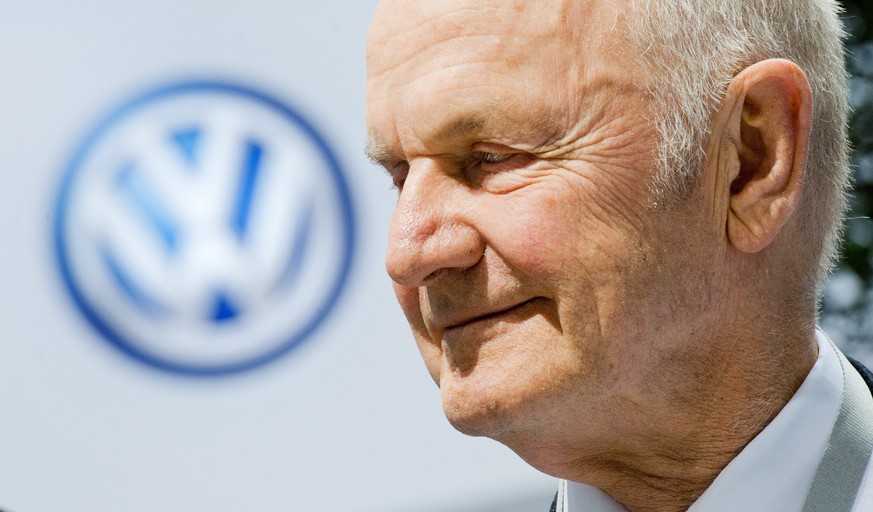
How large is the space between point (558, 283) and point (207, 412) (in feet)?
5.26

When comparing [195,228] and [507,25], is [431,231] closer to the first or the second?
[507,25]

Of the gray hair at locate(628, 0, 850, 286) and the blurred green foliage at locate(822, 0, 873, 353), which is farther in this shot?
the blurred green foliage at locate(822, 0, 873, 353)

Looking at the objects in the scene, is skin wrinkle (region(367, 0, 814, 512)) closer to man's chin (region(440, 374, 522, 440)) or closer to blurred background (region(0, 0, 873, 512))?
man's chin (region(440, 374, 522, 440))

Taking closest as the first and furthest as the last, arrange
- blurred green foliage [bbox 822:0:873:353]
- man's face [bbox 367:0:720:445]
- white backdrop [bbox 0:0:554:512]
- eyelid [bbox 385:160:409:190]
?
man's face [bbox 367:0:720:445] < eyelid [bbox 385:160:409:190] < white backdrop [bbox 0:0:554:512] < blurred green foliage [bbox 822:0:873:353]

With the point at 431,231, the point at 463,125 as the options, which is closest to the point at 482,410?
the point at 431,231

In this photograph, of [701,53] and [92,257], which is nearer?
[701,53]

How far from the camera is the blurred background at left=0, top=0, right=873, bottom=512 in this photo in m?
2.44

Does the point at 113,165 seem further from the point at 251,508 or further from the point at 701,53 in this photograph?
the point at 701,53

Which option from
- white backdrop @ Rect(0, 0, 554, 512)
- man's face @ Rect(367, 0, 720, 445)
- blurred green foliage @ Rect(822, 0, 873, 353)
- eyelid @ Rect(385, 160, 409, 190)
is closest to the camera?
man's face @ Rect(367, 0, 720, 445)

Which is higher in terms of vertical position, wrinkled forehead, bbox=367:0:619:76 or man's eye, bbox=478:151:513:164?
wrinkled forehead, bbox=367:0:619:76

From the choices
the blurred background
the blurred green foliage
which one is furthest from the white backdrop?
the blurred green foliage

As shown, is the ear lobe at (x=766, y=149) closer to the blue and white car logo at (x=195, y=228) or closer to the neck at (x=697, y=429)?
the neck at (x=697, y=429)

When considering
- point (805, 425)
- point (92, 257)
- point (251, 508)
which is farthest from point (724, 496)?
point (92, 257)

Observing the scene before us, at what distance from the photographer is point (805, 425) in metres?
1.23
